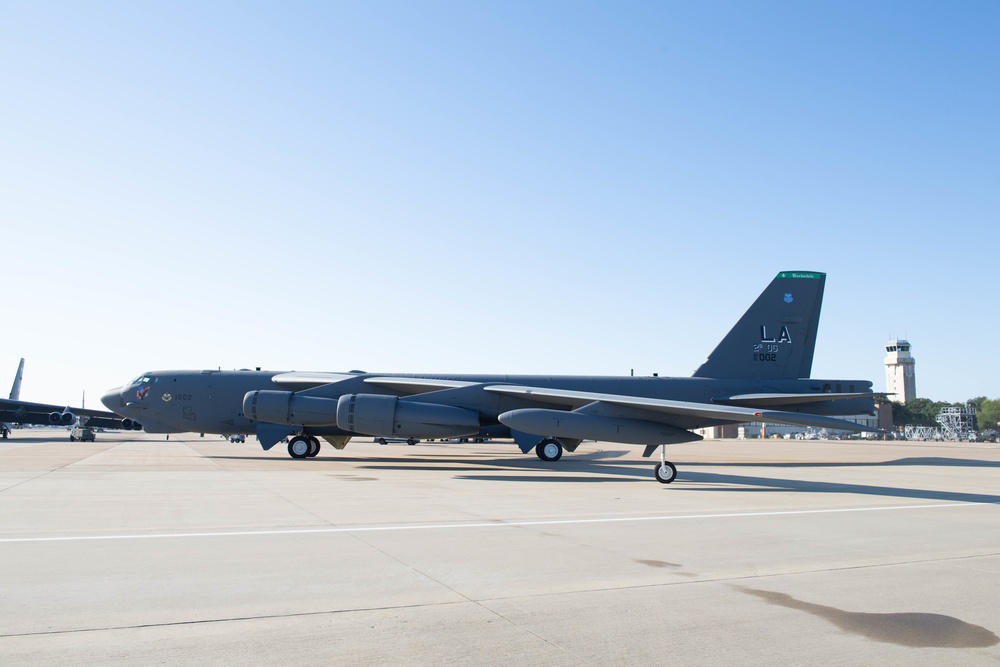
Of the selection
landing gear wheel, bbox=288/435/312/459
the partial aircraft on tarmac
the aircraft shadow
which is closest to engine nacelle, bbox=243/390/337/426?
the aircraft shadow

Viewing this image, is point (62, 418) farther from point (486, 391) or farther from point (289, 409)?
point (486, 391)

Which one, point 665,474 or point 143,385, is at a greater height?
point 143,385

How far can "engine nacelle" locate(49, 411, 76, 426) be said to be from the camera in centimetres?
4639

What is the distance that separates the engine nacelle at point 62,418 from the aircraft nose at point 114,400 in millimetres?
25908

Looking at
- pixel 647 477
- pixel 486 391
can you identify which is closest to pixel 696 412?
pixel 647 477

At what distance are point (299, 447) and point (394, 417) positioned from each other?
4750 millimetres

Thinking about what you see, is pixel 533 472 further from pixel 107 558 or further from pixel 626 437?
pixel 107 558

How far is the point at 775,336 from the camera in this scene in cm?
2397

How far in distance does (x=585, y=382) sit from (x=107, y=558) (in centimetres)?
1864

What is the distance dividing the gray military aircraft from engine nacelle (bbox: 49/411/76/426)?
2621cm

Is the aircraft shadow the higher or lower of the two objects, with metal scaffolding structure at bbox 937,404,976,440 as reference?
lower

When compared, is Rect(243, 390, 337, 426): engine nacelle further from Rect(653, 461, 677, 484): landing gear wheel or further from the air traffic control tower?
the air traffic control tower

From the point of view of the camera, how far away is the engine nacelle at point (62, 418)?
4639 centimetres

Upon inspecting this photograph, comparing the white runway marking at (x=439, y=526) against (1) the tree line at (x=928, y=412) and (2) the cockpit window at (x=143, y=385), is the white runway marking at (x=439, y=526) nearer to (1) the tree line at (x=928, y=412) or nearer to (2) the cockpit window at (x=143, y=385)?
(2) the cockpit window at (x=143, y=385)
